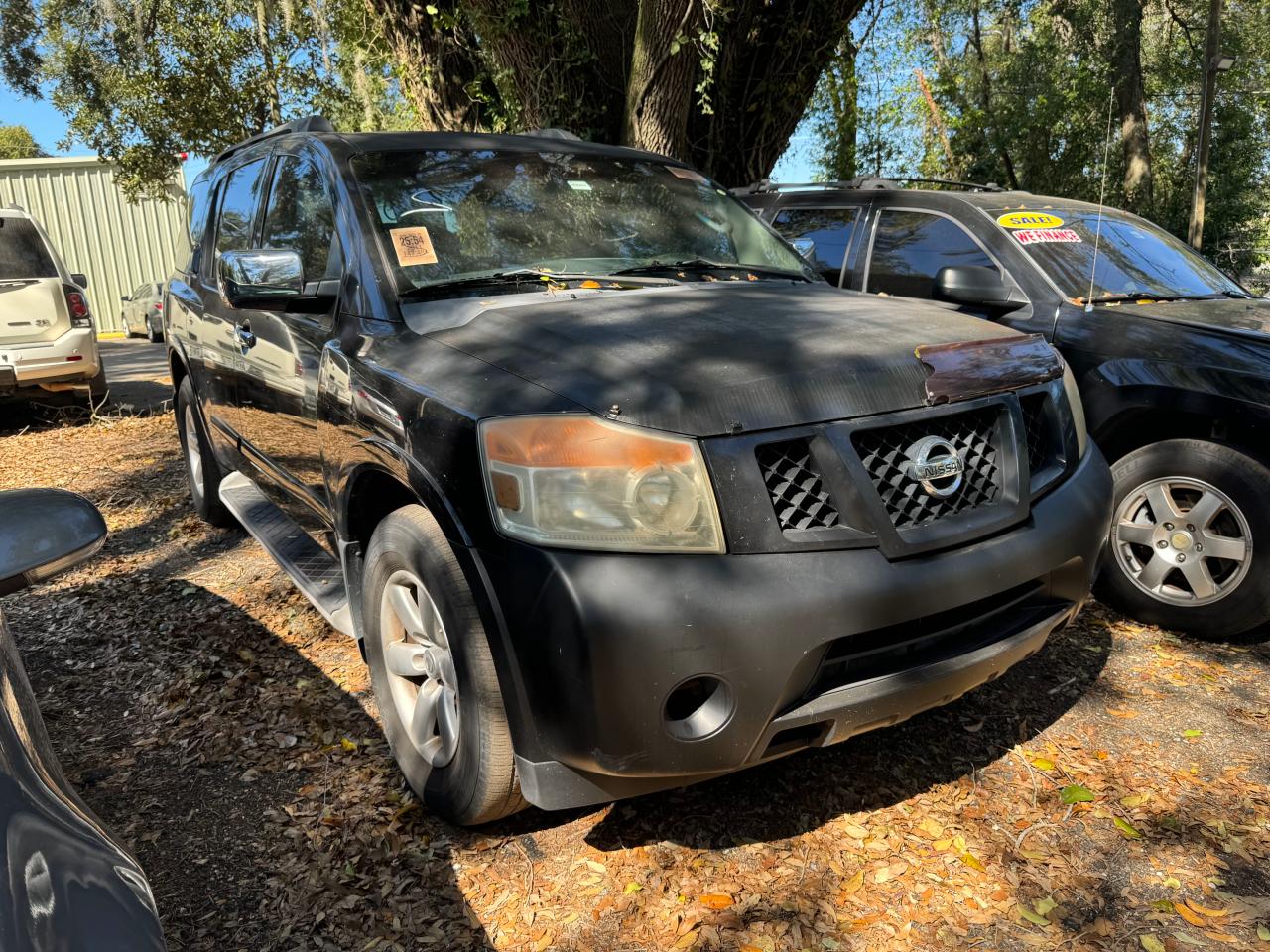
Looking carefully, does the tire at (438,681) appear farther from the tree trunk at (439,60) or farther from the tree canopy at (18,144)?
the tree canopy at (18,144)

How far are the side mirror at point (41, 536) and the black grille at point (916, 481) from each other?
1.60 metres

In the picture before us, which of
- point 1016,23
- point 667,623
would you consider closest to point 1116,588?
point 667,623

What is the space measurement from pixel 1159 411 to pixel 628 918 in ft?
9.55

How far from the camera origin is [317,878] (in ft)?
8.11

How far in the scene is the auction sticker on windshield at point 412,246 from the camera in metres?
2.89

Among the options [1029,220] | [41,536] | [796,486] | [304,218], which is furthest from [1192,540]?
[41,536]

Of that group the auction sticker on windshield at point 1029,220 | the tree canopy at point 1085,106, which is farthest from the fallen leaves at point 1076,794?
the tree canopy at point 1085,106

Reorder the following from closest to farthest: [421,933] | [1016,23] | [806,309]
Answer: [421,933] → [806,309] → [1016,23]

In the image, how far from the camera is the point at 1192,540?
145 inches

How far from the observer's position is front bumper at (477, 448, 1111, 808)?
74.9 inches

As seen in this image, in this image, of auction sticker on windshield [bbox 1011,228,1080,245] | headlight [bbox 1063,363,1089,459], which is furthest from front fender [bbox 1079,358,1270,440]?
headlight [bbox 1063,363,1089,459]

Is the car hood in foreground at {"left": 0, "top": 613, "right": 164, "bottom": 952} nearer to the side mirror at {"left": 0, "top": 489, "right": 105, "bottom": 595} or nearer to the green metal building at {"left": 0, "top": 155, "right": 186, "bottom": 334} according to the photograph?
the side mirror at {"left": 0, "top": 489, "right": 105, "bottom": 595}

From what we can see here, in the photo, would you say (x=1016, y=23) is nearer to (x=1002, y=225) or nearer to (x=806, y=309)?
(x=1002, y=225)

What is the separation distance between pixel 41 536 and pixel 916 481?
71.4 inches
